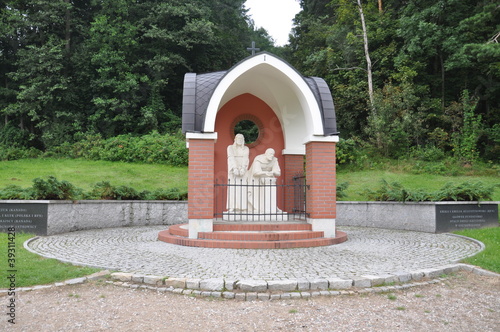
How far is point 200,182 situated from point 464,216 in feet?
22.9

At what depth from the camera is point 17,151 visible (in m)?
23.2

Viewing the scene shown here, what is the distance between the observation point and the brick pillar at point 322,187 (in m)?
8.72

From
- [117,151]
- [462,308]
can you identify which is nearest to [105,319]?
[462,308]

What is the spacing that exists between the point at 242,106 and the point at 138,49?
18766mm

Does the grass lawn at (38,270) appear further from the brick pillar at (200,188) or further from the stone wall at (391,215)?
the stone wall at (391,215)

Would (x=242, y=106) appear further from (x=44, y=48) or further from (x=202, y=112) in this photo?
(x=44, y=48)

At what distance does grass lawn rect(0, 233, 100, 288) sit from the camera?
16.9 ft

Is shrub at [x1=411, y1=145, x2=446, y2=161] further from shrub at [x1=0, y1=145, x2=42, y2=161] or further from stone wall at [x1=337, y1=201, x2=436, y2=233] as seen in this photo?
shrub at [x1=0, y1=145, x2=42, y2=161]

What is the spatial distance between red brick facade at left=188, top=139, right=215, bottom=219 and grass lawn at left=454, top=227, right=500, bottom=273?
490 cm

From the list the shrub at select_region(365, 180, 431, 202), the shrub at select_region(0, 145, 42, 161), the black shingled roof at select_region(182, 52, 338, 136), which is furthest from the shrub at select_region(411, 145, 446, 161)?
the shrub at select_region(0, 145, 42, 161)

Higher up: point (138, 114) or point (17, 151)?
point (138, 114)

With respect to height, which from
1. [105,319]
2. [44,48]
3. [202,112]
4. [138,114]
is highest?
[44,48]

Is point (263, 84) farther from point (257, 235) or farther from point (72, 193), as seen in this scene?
point (72, 193)

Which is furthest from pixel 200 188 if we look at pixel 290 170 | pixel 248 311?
pixel 248 311
